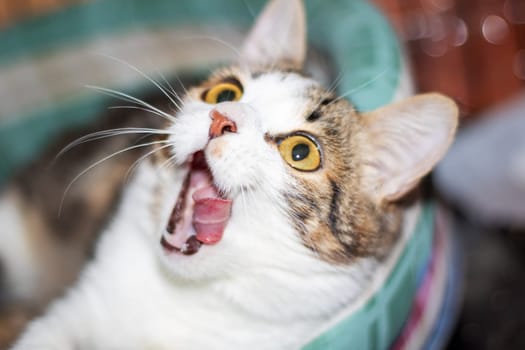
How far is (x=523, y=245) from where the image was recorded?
2.38 metres

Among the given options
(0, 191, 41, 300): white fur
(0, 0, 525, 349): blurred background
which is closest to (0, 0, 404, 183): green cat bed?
(0, 0, 525, 349): blurred background

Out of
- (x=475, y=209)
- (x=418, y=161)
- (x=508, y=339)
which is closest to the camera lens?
(x=418, y=161)

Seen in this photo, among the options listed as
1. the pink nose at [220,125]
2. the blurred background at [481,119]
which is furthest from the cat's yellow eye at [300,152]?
the blurred background at [481,119]

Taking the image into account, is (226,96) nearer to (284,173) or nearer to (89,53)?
(284,173)

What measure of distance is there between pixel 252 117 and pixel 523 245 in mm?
1694

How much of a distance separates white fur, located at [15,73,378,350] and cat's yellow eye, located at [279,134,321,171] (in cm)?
2

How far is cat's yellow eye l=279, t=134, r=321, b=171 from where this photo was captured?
1.17 m

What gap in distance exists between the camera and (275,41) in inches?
59.8

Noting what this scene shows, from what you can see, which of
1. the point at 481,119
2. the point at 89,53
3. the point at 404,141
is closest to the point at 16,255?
the point at 89,53

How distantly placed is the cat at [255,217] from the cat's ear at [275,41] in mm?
10

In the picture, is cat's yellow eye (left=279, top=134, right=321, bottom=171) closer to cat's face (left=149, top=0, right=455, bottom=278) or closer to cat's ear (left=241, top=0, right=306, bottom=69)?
cat's face (left=149, top=0, right=455, bottom=278)

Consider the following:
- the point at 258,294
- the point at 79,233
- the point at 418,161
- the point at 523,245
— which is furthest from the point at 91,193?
the point at 523,245

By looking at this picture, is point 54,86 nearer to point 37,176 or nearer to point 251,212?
point 37,176

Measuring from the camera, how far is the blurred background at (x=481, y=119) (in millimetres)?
2326
